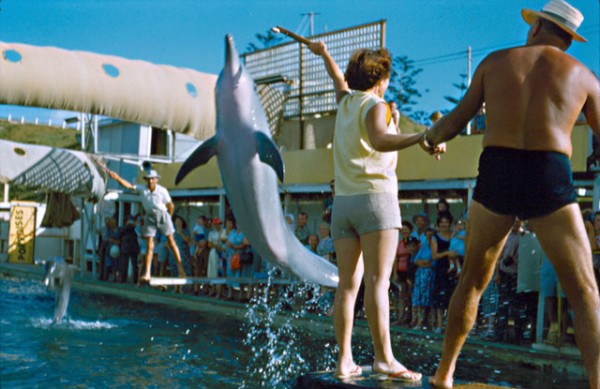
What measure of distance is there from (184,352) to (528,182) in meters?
6.40

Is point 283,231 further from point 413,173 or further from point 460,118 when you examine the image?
point 413,173

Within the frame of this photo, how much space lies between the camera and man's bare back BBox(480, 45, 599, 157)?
3.19 m

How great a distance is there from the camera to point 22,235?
85.4 feet

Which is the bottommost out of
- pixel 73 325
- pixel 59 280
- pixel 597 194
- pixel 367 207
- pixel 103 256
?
pixel 73 325

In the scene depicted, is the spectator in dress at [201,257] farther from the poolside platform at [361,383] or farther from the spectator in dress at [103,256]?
the poolside platform at [361,383]

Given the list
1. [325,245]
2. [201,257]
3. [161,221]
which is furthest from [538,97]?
[201,257]

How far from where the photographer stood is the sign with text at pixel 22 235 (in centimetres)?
2591

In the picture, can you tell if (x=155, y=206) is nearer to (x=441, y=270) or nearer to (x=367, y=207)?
(x=441, y=270)

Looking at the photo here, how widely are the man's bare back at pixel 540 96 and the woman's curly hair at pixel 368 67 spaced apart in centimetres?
98

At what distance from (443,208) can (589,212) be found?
2.35 metres

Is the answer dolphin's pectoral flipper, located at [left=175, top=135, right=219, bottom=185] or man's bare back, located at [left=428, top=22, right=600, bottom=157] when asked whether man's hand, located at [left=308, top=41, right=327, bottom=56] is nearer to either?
dolphin's pectoral flipper, located at [left=175, top=135, right=219, bottom=185]

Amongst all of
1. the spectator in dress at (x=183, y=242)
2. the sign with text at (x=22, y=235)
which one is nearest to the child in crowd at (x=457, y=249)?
the spectator in dress at (x=183, y=242)

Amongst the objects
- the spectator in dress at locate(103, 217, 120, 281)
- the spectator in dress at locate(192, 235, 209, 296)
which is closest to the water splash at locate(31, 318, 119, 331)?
the spectator in dress at locate(192, 235, 209, 296)

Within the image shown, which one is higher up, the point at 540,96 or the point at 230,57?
the point at 230,57
